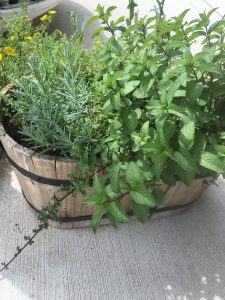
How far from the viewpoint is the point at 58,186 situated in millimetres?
1442

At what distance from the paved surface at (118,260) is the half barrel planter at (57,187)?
0.25 feet

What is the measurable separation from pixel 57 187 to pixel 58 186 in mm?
14

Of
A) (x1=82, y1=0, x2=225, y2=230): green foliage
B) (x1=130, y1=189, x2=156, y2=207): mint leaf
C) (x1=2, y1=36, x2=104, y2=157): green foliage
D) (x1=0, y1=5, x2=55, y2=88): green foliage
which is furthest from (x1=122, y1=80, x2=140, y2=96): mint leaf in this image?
(x1=0, y1=5, x2=55, y2=88): green foliage

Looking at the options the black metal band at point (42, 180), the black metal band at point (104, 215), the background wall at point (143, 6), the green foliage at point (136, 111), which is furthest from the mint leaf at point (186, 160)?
the background wall at point (143, 6)

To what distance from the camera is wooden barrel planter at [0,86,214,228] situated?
1.35 metres

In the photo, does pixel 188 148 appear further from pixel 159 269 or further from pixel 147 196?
pixel 159 269

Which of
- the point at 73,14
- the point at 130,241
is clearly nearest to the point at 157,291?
the point at 130,241

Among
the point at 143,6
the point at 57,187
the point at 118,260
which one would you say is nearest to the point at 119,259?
the point at 118,260

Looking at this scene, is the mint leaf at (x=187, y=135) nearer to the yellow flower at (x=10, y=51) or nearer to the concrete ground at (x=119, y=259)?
the concrete ground at (x=119, y=259)

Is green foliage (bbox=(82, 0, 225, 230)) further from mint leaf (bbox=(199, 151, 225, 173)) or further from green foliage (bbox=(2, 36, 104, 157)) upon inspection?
green foliage (bbox=(2, 36, 104, 157))

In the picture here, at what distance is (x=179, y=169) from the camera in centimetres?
115

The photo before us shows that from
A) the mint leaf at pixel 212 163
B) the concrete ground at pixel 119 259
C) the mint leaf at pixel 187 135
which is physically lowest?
the concrete ground at pixel 119 259

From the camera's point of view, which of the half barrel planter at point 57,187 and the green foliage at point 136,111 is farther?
the half barrel planter at point 57,187

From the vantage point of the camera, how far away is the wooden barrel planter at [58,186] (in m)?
1.35
